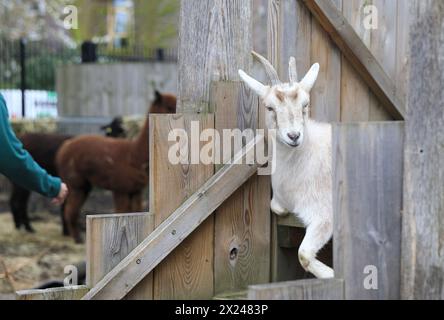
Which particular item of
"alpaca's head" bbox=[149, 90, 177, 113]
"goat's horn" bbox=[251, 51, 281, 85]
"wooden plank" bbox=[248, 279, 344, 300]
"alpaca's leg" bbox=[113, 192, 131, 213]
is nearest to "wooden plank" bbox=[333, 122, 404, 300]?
"wooden plank" bbox=[248, 279, 344, 300]

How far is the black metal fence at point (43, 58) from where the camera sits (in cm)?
1716

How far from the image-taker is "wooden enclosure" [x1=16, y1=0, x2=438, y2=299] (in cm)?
454

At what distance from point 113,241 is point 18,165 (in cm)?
112

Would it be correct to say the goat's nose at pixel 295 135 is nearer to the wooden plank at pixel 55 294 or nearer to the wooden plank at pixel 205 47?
the wooden plank at pixel 205 47

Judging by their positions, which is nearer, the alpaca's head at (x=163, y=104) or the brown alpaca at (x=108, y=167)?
the alpaca's head at (x=163, y=104)

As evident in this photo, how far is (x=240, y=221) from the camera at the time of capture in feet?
15.8

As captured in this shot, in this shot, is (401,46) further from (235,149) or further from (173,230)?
(173,230)

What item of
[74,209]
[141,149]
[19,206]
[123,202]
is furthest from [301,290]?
[19,206]

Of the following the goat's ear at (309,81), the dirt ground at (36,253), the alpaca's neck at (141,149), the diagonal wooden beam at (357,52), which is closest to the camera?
the goat's ear at (309,81)

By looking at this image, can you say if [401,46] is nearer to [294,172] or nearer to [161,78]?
[294,172]

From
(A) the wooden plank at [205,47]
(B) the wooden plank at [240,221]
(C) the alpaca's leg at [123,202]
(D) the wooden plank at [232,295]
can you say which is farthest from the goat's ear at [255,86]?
(C) the alpaca's leg at [123,202]

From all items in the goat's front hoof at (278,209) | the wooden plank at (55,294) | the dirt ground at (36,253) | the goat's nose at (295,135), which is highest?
the goat's nose at (295,135)
